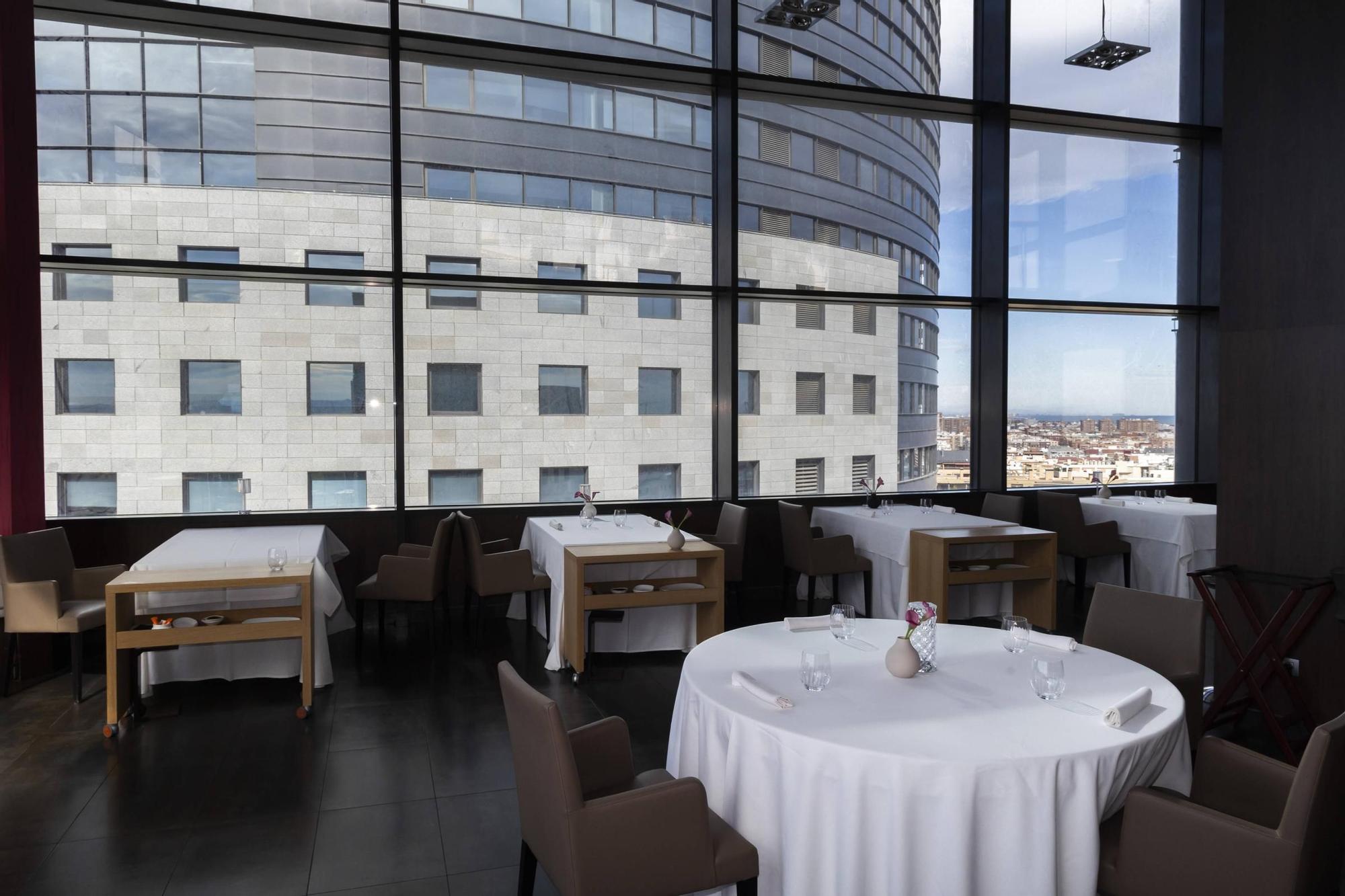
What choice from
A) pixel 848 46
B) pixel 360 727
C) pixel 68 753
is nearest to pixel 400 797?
pixel 360 727

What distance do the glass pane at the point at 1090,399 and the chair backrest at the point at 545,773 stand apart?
7.31 metres

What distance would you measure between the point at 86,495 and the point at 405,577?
2.73 metres

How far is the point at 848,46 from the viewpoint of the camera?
26.7 ft

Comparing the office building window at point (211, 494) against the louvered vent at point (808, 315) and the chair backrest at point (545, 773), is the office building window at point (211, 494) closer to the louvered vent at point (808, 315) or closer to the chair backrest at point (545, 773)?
the louvered vent at point (808, 315)

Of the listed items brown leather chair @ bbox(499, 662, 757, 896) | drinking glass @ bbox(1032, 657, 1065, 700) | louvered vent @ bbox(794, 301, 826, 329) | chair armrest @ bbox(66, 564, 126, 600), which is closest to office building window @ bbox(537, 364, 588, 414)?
louvered vent @ bbox(794, 301, 826, 329)

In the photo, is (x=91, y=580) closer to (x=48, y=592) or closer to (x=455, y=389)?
(x=48, y=592)

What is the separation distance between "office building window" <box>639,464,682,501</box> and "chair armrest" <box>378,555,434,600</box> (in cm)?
244

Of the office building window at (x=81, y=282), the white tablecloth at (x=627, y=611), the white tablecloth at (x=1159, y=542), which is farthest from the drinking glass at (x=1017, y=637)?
the office building window at (x=81, y=282)

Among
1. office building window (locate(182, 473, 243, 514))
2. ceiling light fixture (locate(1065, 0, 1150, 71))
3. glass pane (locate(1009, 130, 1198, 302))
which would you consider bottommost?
office building window (locate(182, 473, 243, 514))

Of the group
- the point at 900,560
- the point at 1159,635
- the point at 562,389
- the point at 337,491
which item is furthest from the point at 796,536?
the point at 337,491

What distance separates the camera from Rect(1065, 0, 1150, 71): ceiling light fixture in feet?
22.7

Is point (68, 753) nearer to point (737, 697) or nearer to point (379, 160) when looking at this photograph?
point (737, 697)

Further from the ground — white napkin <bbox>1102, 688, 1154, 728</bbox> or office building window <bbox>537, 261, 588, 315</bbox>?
office building window <bbox>537, 261, 588, 315</bbox>

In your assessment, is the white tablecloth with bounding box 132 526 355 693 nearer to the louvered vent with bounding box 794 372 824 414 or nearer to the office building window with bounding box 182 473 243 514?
the office building window with bounding box 182 473 243 514
